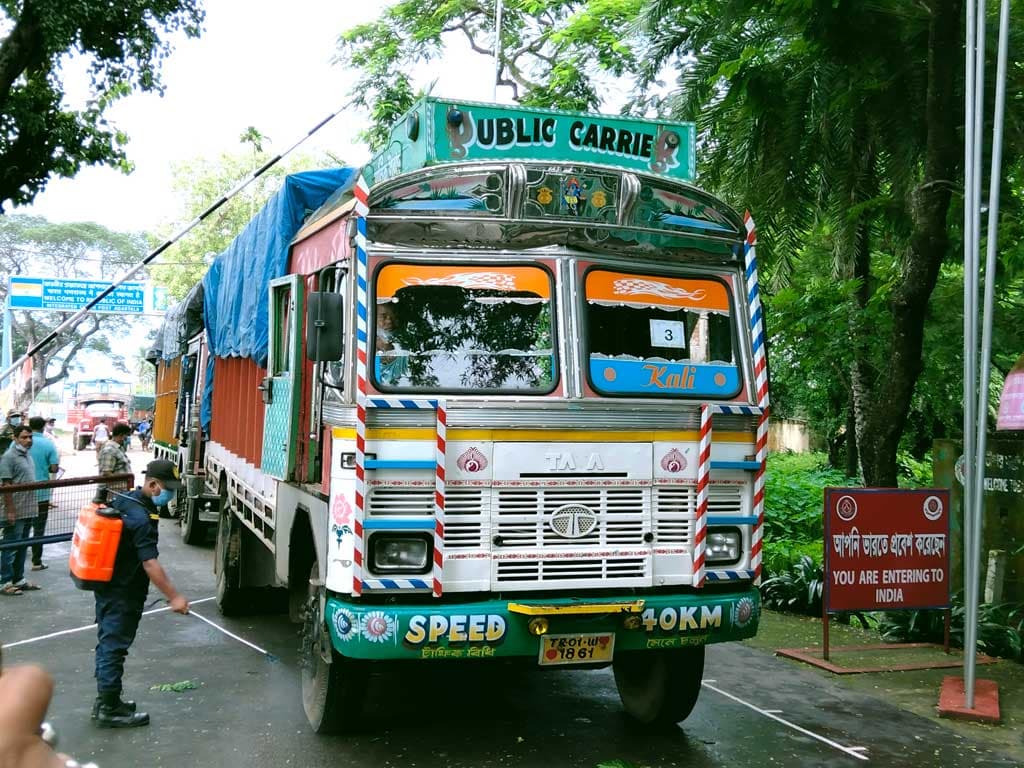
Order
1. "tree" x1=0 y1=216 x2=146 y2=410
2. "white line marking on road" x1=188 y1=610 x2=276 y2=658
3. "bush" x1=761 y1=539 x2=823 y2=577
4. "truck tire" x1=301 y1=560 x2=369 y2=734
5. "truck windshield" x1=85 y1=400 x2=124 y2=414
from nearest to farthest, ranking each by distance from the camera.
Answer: "truck tire" x1=301 y1=560 x2=369 y2=734
"white line marking on road" x1=188 y1=610 x2=276 y2=658
"bush" x1=761 y1=539 x2=823 y2=577
"truck windshield" x1=85 y1=400 x2=124 y2=414
"tree" x1=0 y1=216 x2=146 y2=410

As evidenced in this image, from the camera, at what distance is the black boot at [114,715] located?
6074 mm

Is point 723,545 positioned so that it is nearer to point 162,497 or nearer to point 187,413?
point 162,497

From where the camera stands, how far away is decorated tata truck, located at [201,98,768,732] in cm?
526

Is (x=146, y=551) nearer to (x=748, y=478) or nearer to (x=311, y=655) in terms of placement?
(x=311, y=655)

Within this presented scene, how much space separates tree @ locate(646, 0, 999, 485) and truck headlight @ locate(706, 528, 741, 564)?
3877 millimetres

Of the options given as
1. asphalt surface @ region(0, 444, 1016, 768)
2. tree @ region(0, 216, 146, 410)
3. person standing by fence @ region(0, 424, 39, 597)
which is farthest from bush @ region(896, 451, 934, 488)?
tree @ region(0, 216, 146, 410)

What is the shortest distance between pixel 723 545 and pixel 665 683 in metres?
1.00

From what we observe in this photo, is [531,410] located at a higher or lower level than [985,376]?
lower

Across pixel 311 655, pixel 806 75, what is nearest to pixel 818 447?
pixel 806 75

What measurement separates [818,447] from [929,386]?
19.2 m

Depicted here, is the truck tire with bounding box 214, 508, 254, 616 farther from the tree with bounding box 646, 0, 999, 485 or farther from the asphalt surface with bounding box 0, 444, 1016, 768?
the tree with bounding box 646, 0, 999, 485

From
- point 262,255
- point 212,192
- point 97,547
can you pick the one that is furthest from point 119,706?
point 212,192

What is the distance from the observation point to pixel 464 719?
6.40 meters

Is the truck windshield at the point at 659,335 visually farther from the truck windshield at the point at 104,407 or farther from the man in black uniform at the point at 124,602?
the truck windshield at the point at 104,407
